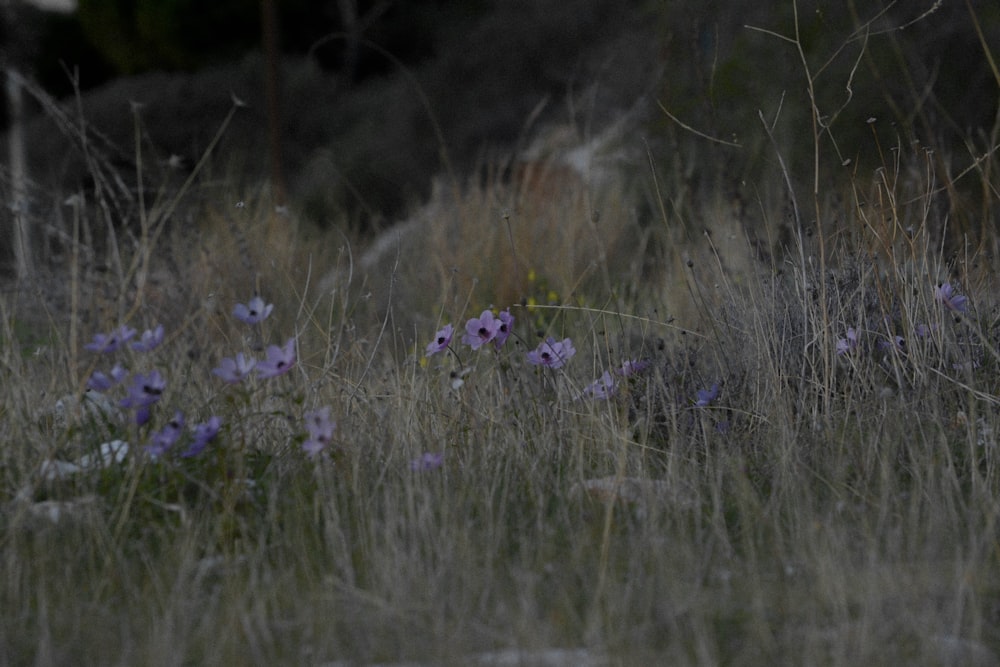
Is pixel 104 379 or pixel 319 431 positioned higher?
pixel 104 379

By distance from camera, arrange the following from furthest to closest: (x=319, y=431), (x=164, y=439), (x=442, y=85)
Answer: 1. (x=442, y=85)
2. (x=319, y=431)
3. (x=164, y=439)

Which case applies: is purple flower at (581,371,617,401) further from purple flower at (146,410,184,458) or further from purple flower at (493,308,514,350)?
purple flower at (146,410,184,458)

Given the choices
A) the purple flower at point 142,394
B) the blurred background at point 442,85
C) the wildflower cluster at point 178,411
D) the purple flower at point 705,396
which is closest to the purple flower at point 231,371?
the wildflower cluster at point 178,411

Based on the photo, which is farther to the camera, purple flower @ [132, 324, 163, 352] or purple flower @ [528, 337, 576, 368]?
purple flower @ [528, 337, 576, 368]

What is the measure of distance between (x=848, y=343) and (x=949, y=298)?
0.27 meters

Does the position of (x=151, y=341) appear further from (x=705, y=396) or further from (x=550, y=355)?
(x=705, y=396)

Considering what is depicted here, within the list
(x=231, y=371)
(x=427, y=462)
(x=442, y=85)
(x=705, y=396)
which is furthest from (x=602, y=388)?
(x=442, y=85)

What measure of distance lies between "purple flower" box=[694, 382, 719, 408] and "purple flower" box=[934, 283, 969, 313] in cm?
60

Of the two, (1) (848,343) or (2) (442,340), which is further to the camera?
(1) (848,343)

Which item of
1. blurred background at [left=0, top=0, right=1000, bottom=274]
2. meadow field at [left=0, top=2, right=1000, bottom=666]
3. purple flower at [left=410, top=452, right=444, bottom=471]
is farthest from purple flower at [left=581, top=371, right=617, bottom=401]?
blurred background at [left=0, top=0, right=1000, bottom=274]

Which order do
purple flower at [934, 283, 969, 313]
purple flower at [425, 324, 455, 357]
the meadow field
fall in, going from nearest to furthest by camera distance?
the meadow field → purple flower at [425, 324, 455, 357] → purple flower at [934, 283, 969, 313]

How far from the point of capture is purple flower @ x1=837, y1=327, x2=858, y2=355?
2689mm

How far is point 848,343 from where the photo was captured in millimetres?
2713

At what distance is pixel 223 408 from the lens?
2.65 metres
